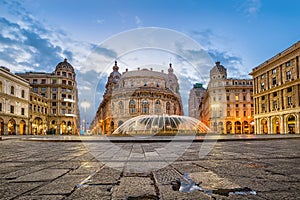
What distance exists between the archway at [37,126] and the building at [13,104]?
32.6 feet

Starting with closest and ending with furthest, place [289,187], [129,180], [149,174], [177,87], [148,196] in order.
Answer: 1. [148,196]
2. [289,187]
3. [129,180]
4. [149,174]
5. [177,87]

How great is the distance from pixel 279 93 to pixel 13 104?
47.8 meters

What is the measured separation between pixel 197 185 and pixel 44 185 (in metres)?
1.89

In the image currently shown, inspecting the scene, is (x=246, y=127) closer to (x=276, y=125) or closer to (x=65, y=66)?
(x=276, y=125)

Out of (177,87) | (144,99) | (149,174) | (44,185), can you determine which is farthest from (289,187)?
(177,87)

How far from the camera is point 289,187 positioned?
2.55 m

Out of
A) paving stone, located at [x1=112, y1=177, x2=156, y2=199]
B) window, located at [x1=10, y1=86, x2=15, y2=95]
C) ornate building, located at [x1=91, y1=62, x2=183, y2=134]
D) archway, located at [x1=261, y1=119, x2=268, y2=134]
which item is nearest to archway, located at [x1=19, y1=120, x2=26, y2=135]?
window, located at [x1=10, y1=86, x2=15, y2=95]

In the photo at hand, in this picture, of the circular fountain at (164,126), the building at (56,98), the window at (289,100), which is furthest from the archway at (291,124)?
the building at (56,98)

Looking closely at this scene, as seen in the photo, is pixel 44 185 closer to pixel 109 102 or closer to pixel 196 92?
pixel 109 102

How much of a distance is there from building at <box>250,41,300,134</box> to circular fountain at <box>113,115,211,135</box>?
19535 millimetres

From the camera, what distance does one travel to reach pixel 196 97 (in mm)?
126375

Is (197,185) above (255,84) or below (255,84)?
below

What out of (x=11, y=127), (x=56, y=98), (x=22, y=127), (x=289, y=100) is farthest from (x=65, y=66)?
(x=289, y=100)

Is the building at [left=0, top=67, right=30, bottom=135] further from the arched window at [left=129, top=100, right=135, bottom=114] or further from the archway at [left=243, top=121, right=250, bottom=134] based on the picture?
the archway at [left=243, top=121, right=250, bottom=134]
